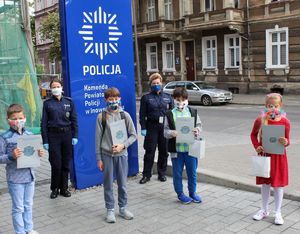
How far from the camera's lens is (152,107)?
7.05 m

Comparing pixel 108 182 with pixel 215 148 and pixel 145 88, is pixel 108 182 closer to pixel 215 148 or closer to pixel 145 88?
pixel 215 148

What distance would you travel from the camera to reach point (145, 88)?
116ft

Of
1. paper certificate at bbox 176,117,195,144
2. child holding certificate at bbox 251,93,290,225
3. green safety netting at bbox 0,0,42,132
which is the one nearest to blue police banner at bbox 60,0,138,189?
paper certificate at bbox 176,117,195,144

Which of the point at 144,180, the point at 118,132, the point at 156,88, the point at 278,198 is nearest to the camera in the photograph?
the point at 278,198

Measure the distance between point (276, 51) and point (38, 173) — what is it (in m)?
A: 21.0

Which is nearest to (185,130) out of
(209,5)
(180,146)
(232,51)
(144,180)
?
(180,146)

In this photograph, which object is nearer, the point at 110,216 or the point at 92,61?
the point at 110,216

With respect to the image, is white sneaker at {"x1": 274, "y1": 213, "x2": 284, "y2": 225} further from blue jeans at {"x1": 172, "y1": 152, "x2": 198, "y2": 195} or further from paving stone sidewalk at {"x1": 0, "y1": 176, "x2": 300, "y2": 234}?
blue jeans at {"x1": 172, "y1": 152, "x2": 198, "y2": 195}

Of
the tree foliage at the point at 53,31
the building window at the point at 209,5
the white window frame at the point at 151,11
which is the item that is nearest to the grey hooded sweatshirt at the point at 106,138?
the building window at the point at 209,5

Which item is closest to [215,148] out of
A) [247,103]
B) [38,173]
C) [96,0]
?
[38,173]

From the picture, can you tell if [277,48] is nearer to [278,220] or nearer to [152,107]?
[152,107]

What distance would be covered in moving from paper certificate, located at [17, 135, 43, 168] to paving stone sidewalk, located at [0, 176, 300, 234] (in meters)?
0.95

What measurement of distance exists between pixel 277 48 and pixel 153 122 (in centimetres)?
2077

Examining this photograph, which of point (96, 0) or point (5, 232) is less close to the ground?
point (96, 0)
